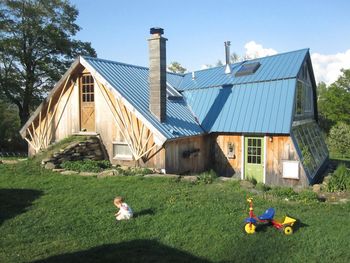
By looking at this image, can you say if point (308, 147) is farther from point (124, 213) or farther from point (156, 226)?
point (124, 213)

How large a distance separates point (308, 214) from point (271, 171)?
6.50 meters

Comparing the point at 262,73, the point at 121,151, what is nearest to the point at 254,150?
the point at 262,73


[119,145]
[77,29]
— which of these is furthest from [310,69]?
[77,29]

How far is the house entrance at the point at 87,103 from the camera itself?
1672 centimetres

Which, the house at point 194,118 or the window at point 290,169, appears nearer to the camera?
the window at point 290,169

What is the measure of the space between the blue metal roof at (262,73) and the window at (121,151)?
5.82 meters

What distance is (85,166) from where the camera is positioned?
1441 cm

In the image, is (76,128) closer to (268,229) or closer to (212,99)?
(212,99)

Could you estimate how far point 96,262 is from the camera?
641 cm

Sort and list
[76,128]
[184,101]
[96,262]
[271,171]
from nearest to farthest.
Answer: [96,262], [271,171], [76,128], [184,101]

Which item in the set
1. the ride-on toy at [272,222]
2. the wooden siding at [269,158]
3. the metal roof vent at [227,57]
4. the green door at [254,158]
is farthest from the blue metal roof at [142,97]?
the ride-on toy at [272,222]

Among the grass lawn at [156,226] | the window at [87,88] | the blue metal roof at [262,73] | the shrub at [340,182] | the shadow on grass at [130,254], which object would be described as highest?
the blue metal roof at [262,73]

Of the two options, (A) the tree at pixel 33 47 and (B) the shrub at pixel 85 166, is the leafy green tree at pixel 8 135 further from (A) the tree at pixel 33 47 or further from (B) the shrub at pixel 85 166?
(B) the shrub at pixel 85 166

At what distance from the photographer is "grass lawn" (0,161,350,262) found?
22.1ft
